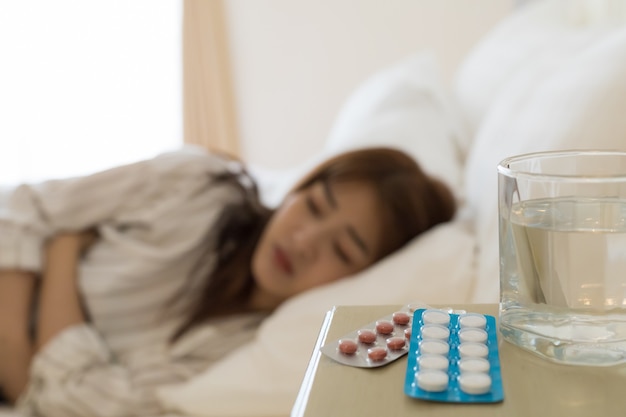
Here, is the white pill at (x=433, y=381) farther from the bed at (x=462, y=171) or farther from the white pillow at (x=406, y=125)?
Result: the white pillow at (x=406, y=125)

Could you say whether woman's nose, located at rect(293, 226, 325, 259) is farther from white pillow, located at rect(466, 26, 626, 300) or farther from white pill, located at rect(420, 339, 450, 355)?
white pill, located at rect(420, 339, 450, 355)

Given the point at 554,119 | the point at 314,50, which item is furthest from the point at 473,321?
the point at 314,50

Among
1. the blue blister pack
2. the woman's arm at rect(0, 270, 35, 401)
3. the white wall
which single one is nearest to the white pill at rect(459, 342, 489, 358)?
the blue blister pack

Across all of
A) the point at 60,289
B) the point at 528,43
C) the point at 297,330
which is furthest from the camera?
the point at 528,43

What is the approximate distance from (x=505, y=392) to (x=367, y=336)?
10 cm

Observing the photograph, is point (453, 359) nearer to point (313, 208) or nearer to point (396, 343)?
point (396, 343)

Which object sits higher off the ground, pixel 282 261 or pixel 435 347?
pixel 435 347

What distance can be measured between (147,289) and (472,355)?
40.7 inches

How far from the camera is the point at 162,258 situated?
1.36m

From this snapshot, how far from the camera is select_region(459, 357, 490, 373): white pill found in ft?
1.29

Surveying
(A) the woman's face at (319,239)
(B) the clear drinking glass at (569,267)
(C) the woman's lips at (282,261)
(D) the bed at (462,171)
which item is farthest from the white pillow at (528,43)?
(B) the clear drinking glass at (569,267)

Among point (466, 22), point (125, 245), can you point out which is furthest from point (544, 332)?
point (466, 22)

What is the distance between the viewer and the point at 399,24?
2.69 meters

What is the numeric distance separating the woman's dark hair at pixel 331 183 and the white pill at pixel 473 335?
0.80 meters
